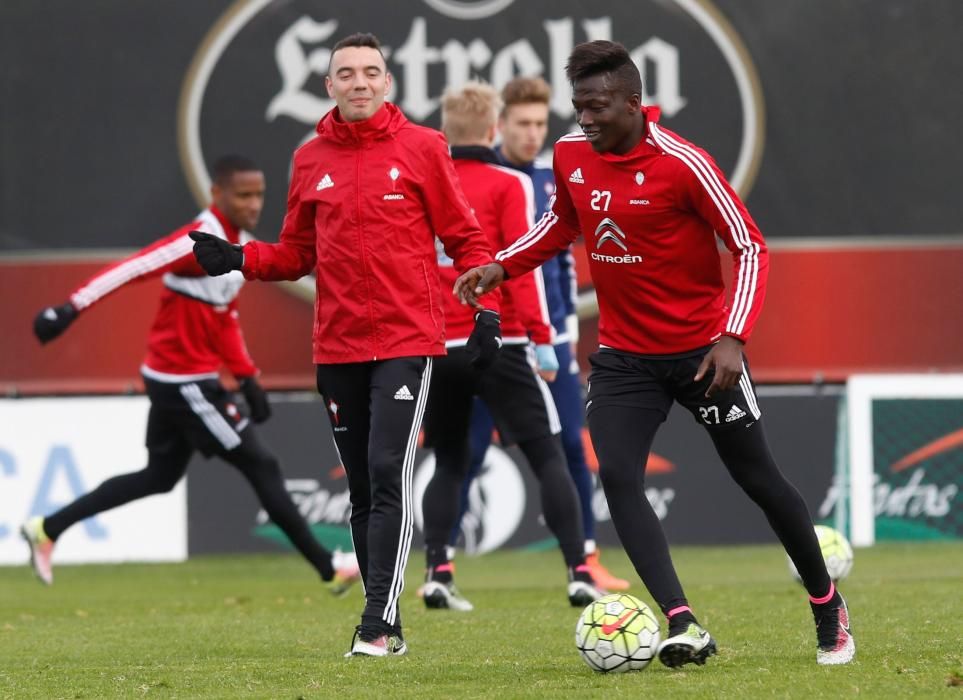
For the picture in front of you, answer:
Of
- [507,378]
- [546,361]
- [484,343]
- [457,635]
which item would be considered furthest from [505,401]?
[484,343]

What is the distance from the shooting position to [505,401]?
7.38 meters

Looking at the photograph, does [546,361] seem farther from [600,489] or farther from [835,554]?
[600,489]

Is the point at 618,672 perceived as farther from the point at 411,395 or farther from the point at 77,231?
the point at 77,231

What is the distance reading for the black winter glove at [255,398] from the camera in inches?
353

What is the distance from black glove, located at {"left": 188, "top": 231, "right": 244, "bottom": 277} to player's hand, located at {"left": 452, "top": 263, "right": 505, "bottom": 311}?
2.53 feet

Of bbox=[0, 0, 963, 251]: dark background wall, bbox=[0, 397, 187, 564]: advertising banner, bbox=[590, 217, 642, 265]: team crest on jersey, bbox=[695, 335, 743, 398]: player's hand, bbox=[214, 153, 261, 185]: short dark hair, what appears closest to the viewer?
bbox=[695, 335, 743, 398]: player's hand

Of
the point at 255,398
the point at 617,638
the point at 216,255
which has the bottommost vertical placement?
the point at 255,398

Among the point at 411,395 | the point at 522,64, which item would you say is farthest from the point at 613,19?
the point at 411,395

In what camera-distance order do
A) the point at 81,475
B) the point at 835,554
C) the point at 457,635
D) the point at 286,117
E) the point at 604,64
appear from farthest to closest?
the point at 286,117
the point at 81,475
the point at 835,554
the point at 457,635
the point at 604,64

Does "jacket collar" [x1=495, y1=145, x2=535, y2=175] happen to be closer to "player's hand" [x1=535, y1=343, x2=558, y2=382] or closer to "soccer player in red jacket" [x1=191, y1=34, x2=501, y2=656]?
"player's hand" [x1=535, y1=343, x2=558, y2=382]

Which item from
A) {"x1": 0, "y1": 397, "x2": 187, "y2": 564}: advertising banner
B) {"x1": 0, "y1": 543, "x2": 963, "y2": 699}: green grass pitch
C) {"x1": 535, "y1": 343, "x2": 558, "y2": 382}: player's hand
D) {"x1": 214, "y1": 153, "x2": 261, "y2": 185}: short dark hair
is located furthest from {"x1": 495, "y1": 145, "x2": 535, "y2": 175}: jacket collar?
{"x1": 0, "y1": 397, "x2": 187, "y2": 564}: advertising banner

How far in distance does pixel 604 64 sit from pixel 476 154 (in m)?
2.46

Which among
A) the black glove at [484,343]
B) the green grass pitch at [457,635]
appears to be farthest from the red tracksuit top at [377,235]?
the green grass pitch at [457,635]

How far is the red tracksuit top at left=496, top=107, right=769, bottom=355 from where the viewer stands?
16.5 feet
